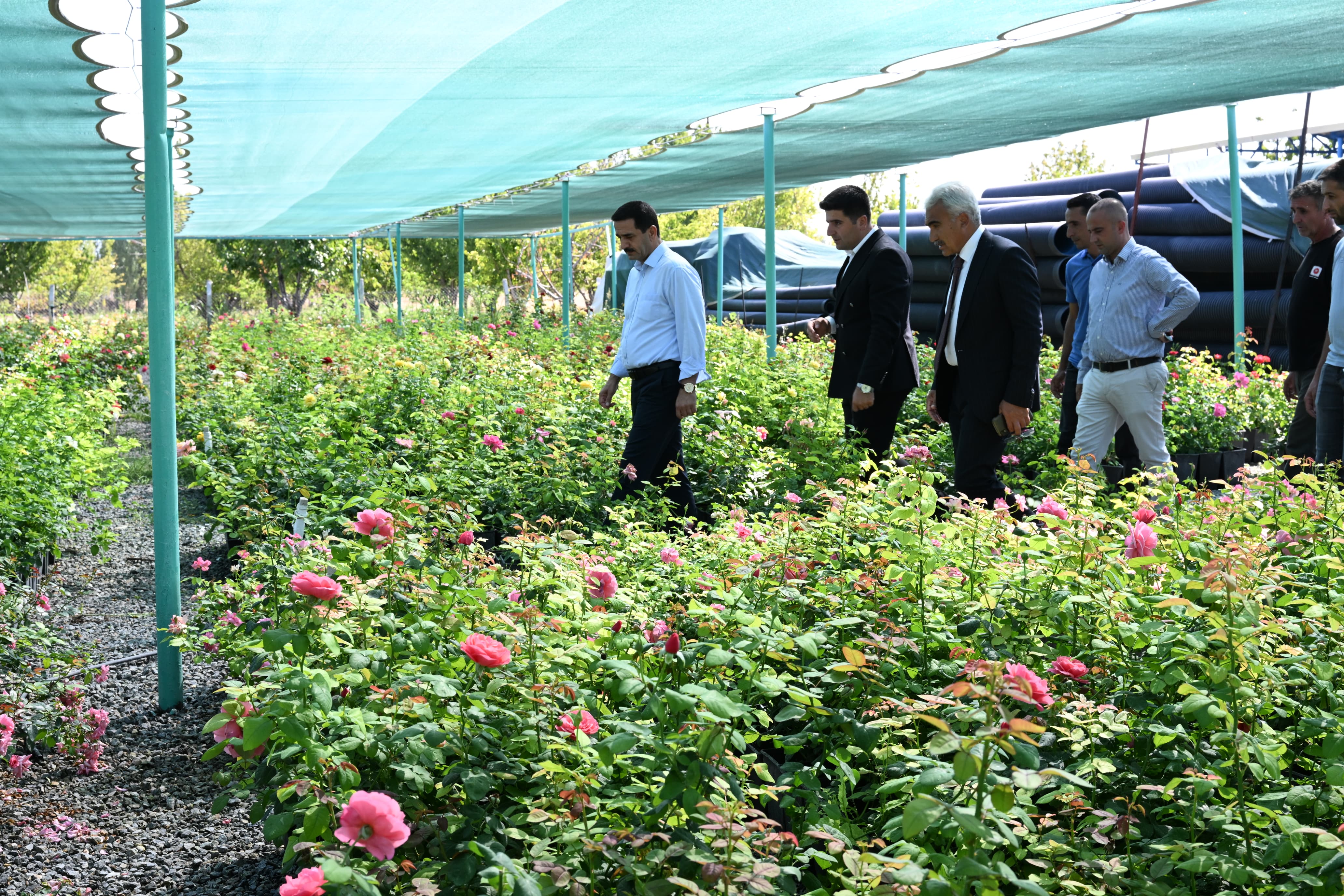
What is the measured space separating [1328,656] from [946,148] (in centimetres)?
813

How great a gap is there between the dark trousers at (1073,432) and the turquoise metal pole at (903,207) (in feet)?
19.0

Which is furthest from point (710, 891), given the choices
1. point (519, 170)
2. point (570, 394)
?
point (519, 170)

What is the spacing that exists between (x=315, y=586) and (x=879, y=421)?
11.2 feet

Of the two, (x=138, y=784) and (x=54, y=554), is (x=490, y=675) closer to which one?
(x=138, y=784)

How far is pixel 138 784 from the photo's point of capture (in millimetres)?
3154

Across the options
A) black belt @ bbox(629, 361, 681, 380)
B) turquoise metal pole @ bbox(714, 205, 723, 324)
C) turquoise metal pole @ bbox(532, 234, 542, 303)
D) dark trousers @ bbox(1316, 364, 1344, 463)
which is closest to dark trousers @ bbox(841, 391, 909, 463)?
black belt @ bbox(629, 361, 681, 380)

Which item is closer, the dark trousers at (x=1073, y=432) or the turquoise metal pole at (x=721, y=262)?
the dark trousers at (x=1073, y=432)

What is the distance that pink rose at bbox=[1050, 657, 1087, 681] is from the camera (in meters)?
1.86

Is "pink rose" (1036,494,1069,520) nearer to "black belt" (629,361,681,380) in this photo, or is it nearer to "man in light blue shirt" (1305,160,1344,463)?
"man in light blue shirt" (1305,160,1344,463)

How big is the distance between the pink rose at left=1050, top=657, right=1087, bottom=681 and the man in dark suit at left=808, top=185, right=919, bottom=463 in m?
2.71

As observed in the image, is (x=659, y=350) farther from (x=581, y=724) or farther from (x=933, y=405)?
(x=581, y=724)

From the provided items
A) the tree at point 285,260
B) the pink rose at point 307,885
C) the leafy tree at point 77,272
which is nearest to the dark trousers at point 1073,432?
the pink rose at point 307,885

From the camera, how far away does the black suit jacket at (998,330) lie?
400cm

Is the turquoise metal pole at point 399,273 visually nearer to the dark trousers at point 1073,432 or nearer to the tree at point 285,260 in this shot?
the tree at point 285,260
